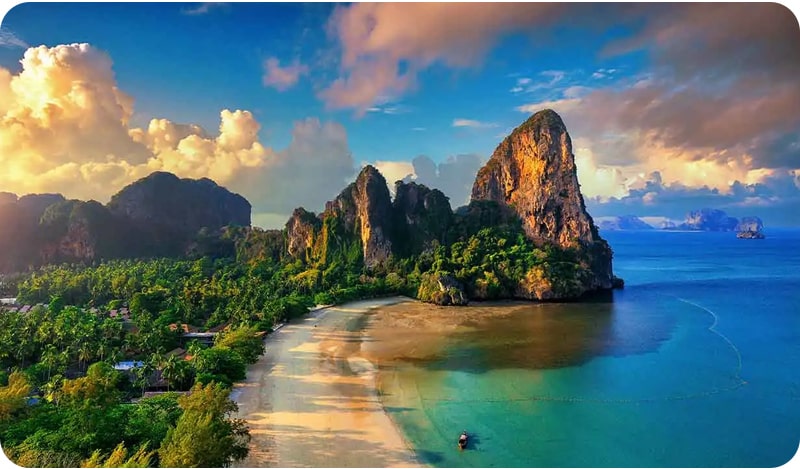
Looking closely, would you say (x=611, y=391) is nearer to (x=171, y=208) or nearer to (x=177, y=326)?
(x=177, y=326)

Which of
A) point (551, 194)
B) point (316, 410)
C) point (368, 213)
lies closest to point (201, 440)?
point (316, 410)

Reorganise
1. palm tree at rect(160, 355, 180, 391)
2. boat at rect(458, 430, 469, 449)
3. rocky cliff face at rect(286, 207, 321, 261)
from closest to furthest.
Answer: boat at rect(458, 430, 469, 449)
palm tree at rect(160, 355, 180, 391)
rocky cliff face at rect(286, 207, 321, 261)

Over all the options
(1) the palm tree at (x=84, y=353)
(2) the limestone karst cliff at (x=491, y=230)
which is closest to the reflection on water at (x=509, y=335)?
(2) the limestone karst cliff at (x=491, y=230)

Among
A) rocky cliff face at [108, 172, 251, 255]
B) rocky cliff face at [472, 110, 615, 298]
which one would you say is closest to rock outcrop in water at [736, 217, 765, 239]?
rocky cliff face at [472, 110, 615, 298]

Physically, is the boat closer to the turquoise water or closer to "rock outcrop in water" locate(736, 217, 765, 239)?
the turquoise water

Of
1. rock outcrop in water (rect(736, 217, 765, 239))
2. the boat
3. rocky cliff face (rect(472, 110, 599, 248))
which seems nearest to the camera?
the boat

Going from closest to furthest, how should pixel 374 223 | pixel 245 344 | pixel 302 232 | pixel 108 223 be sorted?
1. pixel 245 344
2. pixel 374 223
3. pixel 302 232
4. pixel 108 223

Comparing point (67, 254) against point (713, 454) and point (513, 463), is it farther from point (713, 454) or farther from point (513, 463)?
point (713, 454)
